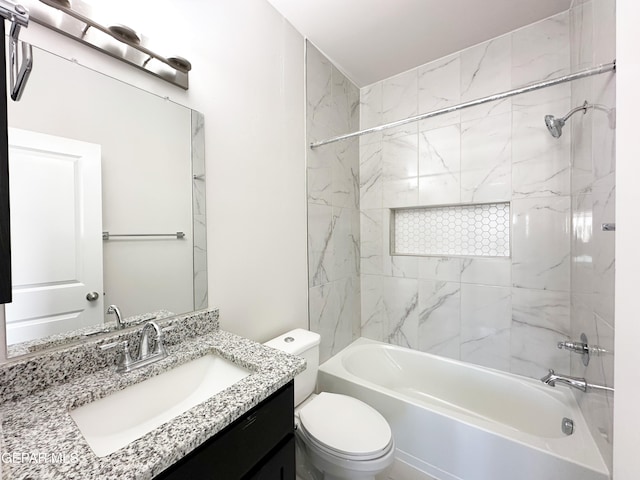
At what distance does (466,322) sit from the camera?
1961mm

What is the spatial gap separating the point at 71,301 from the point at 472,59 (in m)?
2.72

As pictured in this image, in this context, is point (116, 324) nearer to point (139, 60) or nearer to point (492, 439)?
point (139, 60)

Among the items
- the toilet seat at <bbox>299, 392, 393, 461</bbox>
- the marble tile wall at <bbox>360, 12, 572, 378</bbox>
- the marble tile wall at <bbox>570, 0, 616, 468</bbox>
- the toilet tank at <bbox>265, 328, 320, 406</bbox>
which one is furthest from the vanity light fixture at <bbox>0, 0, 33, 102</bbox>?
the marble tile wall at <bbox>360, 12, 572, 378</bbox>

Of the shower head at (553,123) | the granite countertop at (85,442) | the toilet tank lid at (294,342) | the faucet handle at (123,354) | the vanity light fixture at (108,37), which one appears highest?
the vanity light fixture at (108,37)

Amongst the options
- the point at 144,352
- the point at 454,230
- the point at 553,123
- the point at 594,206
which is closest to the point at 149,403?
the point at 144,352

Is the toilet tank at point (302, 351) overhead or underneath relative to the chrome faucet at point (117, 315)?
underneath

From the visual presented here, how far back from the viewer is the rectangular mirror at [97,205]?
2.49 feet

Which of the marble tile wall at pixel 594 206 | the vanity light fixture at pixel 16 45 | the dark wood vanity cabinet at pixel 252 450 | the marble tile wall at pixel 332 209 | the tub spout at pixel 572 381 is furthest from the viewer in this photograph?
the marble tile wall at pixel 332 209

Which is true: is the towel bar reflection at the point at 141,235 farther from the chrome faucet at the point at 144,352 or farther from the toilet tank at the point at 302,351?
the toilet tank at the point at 302,351

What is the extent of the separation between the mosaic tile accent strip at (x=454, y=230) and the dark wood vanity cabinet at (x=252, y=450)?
1.72 metres

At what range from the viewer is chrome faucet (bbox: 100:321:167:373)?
2.90ft

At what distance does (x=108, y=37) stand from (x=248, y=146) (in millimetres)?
656

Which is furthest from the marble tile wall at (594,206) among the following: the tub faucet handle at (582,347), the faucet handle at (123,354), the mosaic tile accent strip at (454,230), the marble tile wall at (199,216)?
the faucet handle at (123,354)

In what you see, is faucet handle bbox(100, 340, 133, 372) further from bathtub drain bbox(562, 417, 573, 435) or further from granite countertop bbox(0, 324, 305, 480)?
bathtub drain bbox(562, 417, 573, 435)
